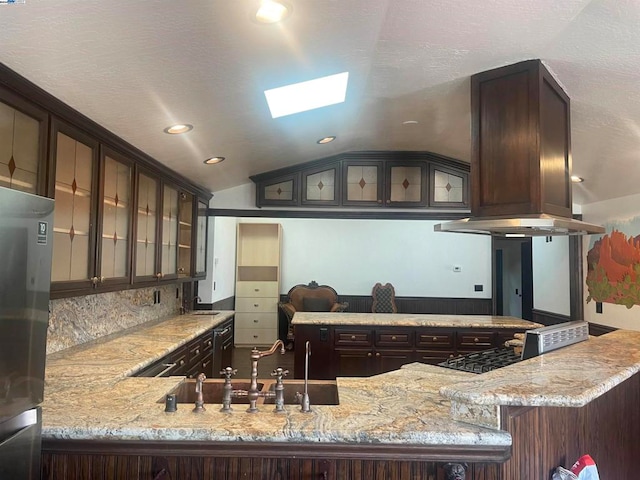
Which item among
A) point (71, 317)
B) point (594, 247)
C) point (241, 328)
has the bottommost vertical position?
point (241, 328)

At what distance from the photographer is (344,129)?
12.5 feet

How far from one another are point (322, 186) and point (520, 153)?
8.72ft

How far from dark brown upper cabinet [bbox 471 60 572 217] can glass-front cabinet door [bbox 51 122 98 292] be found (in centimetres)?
226

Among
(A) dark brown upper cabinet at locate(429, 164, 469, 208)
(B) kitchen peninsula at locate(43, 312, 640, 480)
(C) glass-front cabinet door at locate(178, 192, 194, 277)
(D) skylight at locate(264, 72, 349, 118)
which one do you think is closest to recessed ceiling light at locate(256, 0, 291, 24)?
(D) skylight at locate(264, 72, 349, 118)

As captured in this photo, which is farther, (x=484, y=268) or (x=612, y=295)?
(x=484, y=268)

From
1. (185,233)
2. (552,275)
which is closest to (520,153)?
(185,233)

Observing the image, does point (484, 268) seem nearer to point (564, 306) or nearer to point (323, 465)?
point (564, 306)

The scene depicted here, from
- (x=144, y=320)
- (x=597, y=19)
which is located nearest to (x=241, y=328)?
(x=144, y=320)

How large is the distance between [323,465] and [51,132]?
1940 millimetres

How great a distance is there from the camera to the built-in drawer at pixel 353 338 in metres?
4.13

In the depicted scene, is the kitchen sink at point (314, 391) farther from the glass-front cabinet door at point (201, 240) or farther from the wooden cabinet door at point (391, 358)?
the glass-front cabinet door at point (201, 240)

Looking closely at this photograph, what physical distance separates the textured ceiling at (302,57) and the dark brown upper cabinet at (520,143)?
0.12m

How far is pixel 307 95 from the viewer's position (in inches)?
117

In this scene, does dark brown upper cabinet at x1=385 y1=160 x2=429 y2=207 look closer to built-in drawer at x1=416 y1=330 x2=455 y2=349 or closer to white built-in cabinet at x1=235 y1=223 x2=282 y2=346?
built-in drawer at x1=416 y1=330 x2=455 y2=349
